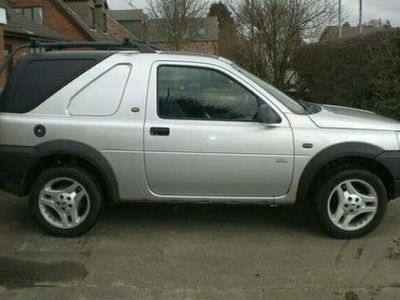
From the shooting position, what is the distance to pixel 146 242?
5.81 metres

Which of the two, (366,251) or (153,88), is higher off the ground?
(153,88)

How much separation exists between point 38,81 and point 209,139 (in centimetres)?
173

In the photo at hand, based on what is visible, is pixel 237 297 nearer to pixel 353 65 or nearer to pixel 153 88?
pixel 153 88

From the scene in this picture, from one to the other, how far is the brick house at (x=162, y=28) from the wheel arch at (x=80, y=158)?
35.6 m

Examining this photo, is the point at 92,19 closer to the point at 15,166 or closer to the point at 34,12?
the point at 34,12

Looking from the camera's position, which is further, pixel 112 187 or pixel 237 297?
pixel 112 187

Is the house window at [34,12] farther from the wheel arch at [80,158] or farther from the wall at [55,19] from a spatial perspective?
the wheel arch at [80,158]

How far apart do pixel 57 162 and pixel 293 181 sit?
2.23m

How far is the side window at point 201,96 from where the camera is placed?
5785mm

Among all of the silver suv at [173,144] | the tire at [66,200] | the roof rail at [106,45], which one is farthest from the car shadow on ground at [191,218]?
the roof rail at [106,45]

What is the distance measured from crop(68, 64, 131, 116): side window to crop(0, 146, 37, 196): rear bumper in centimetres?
58

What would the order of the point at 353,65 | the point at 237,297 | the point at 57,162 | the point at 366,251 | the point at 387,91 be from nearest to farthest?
the point at 237,297
the point at 366,251
the point at 57,162
the point at 387,91
the point at 353,65

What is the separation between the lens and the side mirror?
566 centimetres

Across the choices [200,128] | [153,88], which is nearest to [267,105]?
[200,128]
